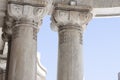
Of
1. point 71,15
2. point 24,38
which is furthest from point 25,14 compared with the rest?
point 71,15

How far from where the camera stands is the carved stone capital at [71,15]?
35.2 meters

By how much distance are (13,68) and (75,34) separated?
23.2 ft

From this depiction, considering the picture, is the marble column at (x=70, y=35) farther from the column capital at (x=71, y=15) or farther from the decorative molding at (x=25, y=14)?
the decorative molding at (x=25, y=14)

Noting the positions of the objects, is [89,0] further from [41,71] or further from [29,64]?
[41,71]

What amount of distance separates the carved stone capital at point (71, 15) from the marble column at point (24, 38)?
6.75ft

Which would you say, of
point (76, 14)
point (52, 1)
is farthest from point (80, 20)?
point (52, 1)

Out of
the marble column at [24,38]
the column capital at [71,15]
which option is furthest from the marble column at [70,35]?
the marble column at [24,38]

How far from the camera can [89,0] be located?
3656 cm

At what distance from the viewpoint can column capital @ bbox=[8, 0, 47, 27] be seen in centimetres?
3291

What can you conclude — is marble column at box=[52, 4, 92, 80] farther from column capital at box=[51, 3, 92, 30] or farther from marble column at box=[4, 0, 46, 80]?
marble column at box=[4, 0, 46, 80]

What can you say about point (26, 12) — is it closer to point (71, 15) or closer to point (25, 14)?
point (25, 14)

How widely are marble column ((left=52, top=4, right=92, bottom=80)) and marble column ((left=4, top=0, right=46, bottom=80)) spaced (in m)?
2.42

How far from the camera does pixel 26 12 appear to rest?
108ft

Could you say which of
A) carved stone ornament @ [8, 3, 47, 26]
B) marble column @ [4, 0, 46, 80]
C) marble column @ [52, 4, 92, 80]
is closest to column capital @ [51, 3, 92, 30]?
marble column @ [52, 4, 92, 80]
